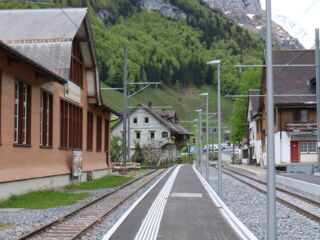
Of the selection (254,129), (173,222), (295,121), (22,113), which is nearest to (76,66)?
(22,113)

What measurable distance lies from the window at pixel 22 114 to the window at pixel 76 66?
22.7 feet

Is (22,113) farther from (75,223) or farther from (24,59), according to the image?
(75,223)

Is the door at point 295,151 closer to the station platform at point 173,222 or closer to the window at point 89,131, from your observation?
the window at point 89,131

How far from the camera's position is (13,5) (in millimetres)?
130000

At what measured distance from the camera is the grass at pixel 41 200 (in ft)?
56.7

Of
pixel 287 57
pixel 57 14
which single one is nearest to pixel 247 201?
pixel 57 14

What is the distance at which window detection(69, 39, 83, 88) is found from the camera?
94.1 feet

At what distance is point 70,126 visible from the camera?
28.5 m

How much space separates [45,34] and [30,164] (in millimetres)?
7691

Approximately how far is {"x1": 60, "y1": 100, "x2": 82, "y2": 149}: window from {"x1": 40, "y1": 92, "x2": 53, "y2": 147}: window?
1883mm

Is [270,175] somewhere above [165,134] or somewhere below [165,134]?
below

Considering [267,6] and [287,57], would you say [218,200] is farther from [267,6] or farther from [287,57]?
[287,57]

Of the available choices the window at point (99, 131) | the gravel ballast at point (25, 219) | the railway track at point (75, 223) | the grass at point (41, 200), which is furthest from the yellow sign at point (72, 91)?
the gravel ballast at point (25, 219)

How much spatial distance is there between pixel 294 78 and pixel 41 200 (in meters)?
41.2
